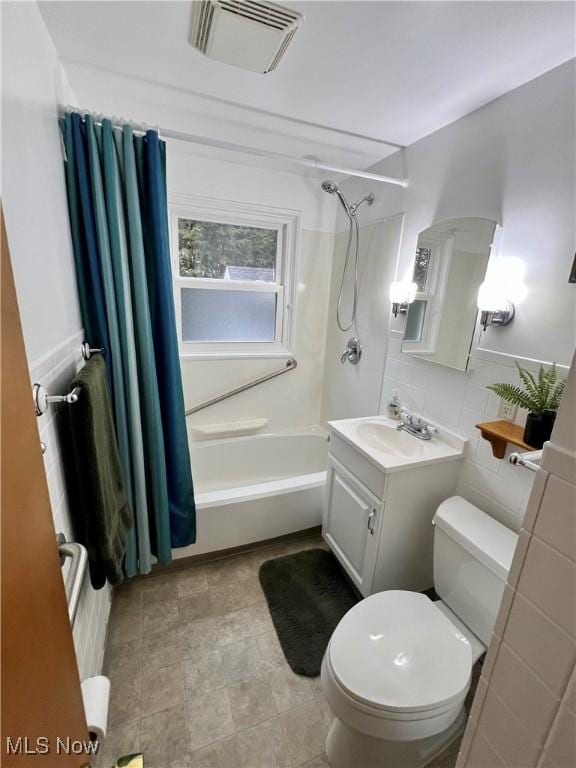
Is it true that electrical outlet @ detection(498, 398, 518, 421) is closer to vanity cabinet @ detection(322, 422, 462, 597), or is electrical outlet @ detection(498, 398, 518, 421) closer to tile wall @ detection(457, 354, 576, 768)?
vanity cabinet @ detection(322, 422, 462, 597)

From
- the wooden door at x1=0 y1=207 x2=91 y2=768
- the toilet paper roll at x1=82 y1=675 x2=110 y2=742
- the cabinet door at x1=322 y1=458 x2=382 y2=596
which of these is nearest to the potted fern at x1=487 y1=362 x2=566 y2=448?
the cabinet door at x1=322 y1=458 x2=382 y2=596

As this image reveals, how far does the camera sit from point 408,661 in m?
1.04

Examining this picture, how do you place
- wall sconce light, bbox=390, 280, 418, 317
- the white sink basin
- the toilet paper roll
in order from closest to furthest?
1. the toilet paper roll
2. the white sink basin
3. wall sconce light, bbox=390, 280, 418, 317

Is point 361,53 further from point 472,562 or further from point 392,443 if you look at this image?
point 472,562

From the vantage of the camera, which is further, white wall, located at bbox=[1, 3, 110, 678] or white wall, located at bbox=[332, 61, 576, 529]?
white wall, located at bbox=[332, 61, 576, 529]

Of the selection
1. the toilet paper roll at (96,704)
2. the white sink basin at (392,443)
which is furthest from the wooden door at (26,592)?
the white sink basin at (392,443)

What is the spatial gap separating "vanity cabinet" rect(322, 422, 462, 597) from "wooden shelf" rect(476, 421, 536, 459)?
21 cm

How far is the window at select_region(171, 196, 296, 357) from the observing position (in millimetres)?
2270

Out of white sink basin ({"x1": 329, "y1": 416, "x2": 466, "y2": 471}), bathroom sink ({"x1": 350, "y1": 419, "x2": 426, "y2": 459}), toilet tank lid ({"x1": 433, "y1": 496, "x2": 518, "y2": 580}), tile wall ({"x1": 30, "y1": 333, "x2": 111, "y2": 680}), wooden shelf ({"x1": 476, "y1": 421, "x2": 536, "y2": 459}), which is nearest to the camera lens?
tile wall ({"x1": 30, "y1": 333, "x2": 111, "y2": 680})

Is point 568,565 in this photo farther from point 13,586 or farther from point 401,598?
point 401,598

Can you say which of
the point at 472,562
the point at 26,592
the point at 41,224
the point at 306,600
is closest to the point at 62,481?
the point at 26,592

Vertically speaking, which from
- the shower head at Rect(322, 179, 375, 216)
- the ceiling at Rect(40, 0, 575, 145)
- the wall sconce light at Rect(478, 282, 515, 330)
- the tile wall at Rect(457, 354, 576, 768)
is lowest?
the tile wall at Rect(457, 354, 576, 768)

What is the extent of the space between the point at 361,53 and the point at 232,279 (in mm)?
1475

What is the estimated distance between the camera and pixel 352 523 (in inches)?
64.6
